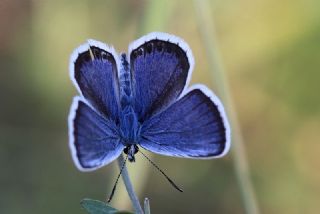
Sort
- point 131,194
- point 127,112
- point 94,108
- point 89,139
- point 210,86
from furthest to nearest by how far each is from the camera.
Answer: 1. point 210,86
2. point 127,112
3. point 94,108
4. point 89,139
5. point 131,194

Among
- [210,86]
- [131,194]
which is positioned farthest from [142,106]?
[210,86]

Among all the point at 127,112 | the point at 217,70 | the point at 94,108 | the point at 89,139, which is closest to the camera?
the point at 89,139

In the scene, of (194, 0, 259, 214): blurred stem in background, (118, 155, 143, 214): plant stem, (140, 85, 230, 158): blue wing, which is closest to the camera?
(118, 155, 143, 214): plant stem

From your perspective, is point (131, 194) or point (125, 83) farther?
point (125, 83)

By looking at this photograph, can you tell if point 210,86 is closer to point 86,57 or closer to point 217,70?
point 217,70

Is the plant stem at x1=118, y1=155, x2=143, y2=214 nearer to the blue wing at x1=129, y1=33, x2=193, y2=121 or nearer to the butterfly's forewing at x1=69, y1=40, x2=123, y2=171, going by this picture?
the butterfly's forewing at x1=69, y1=40, x2=123, y2=171

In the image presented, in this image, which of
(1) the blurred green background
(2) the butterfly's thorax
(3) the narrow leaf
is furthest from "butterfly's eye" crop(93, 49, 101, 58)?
(1) the blurred green background

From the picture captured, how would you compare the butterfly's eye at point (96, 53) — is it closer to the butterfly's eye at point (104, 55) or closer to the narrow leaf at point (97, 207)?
→ the butterfly's eye at point (104, 55)
